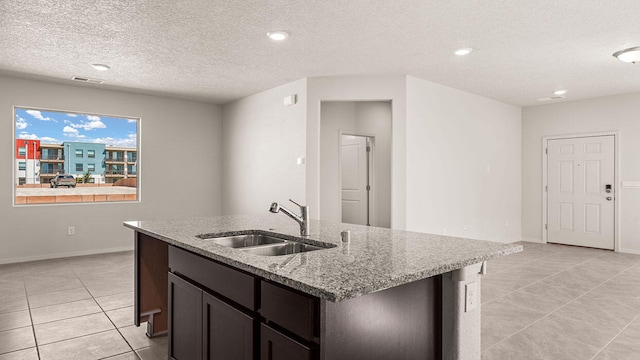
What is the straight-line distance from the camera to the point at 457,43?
380 cm

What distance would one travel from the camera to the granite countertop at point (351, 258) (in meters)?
1.21

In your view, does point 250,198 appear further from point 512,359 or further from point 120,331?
point 512,359

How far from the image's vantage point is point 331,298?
1.09 meters

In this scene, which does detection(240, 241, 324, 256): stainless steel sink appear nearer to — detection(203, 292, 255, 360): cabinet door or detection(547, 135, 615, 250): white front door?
detection(203, 292, 255, 360): cabinet door

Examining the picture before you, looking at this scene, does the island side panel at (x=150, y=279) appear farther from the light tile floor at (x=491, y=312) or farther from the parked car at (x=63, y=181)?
the parked car at (x=63, y=181)

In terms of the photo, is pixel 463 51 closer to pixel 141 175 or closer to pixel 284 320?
pixel 284 320

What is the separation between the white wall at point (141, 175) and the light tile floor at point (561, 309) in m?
4.87

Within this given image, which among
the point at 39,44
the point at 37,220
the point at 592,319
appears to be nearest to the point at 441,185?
the point at 592,319

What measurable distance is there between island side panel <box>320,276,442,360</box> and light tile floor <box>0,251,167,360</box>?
67.0 inches

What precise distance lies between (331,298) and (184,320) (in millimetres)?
1260

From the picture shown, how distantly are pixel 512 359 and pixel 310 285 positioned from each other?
6.53 feet

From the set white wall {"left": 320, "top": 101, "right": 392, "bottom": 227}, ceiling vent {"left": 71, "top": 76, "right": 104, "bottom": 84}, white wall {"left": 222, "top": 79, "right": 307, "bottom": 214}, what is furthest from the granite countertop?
ceiling vent {"left": 71, "top": 76, "right": 104, "bottom": 84}

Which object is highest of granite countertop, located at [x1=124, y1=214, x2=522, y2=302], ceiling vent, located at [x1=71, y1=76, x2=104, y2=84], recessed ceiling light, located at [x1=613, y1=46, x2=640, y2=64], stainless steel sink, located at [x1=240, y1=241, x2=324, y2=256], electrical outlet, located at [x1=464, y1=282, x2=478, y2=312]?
ceiling vent, located at [x1=71, y1=76, x2=104, y2=84]

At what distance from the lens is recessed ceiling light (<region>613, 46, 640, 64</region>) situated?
3.89 m
